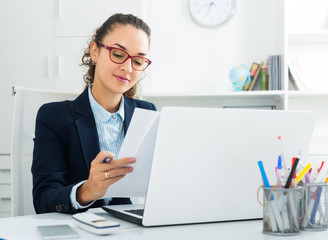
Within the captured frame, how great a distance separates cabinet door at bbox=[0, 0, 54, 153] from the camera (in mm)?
3209

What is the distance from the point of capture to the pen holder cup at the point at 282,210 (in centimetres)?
96

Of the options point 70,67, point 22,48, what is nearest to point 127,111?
point 70,67

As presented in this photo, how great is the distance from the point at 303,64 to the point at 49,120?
2.24 meters

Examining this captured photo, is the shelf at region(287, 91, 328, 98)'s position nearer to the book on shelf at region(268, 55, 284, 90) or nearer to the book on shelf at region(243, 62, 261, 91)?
the book on shelf at region(268, 55, 284, 90)

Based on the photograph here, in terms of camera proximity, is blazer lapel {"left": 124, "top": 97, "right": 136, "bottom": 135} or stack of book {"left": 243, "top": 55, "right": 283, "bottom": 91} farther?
stack of book {"left": 243, "top": 55, "right": 283, "bottom": 91}

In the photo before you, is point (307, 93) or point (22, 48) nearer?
point (307, 93)

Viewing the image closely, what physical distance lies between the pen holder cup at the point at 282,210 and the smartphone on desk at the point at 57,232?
0.39 metres

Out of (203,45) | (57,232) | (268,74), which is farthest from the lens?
(203,45)

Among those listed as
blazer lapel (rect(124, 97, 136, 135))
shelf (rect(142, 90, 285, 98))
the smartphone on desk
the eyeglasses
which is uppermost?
the eyeglasses

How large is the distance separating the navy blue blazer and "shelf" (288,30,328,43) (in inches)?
76.1

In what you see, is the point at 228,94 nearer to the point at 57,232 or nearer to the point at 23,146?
the point at 23,146

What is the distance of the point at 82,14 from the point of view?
3189mm

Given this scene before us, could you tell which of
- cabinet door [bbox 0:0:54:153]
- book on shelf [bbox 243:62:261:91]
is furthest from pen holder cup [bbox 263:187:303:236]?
cabinet door [bbox 0:0:54:153]

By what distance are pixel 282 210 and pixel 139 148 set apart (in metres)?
0.32
